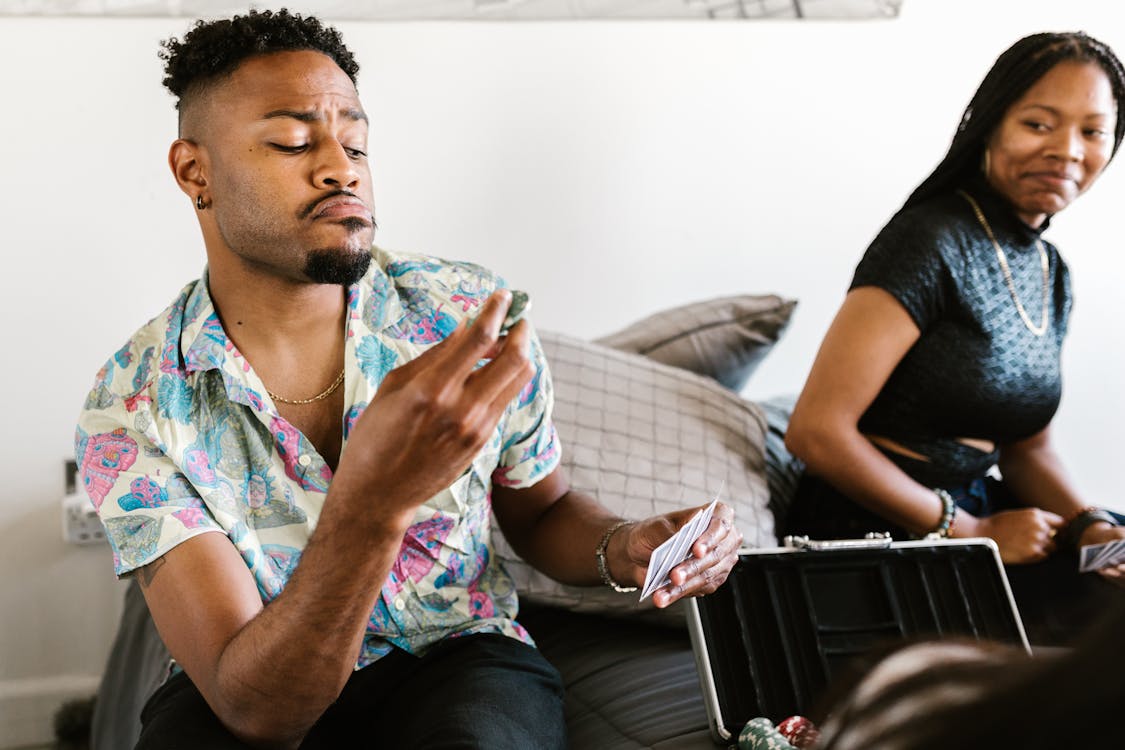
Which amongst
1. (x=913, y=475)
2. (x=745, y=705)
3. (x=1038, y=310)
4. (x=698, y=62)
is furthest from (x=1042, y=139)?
(x=745, y=705)

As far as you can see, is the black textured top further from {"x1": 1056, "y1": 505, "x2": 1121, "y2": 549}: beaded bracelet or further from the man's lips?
the man's lips

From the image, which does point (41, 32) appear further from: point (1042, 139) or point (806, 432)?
point (1042, 139)

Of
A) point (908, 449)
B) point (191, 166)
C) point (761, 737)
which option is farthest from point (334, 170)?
point (908, 449)

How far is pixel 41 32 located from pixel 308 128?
868mm

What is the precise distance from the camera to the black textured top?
5.49 feet

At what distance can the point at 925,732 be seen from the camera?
0.47m

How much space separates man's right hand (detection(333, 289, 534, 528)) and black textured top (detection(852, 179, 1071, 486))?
94cm

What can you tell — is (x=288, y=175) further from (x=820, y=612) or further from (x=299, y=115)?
(x=820, y=612)

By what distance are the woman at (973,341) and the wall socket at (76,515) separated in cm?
124

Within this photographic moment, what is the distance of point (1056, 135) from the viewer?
1.69 meters

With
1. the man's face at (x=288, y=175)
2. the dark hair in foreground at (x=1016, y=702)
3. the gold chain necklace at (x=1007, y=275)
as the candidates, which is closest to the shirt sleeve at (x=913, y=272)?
the gold chain necklace at (x=1007, y=275)

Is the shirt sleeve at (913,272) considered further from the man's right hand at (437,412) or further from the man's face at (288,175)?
the man's right hand at (437,412)

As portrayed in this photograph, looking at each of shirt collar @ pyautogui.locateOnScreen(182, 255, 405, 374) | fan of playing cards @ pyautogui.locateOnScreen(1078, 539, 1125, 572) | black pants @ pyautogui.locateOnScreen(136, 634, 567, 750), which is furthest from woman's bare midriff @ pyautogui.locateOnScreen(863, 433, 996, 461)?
shirt collar @ pyautogui.locateOnScreen(182, 255, 405, 374)

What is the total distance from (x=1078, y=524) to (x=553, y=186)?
1101mm
